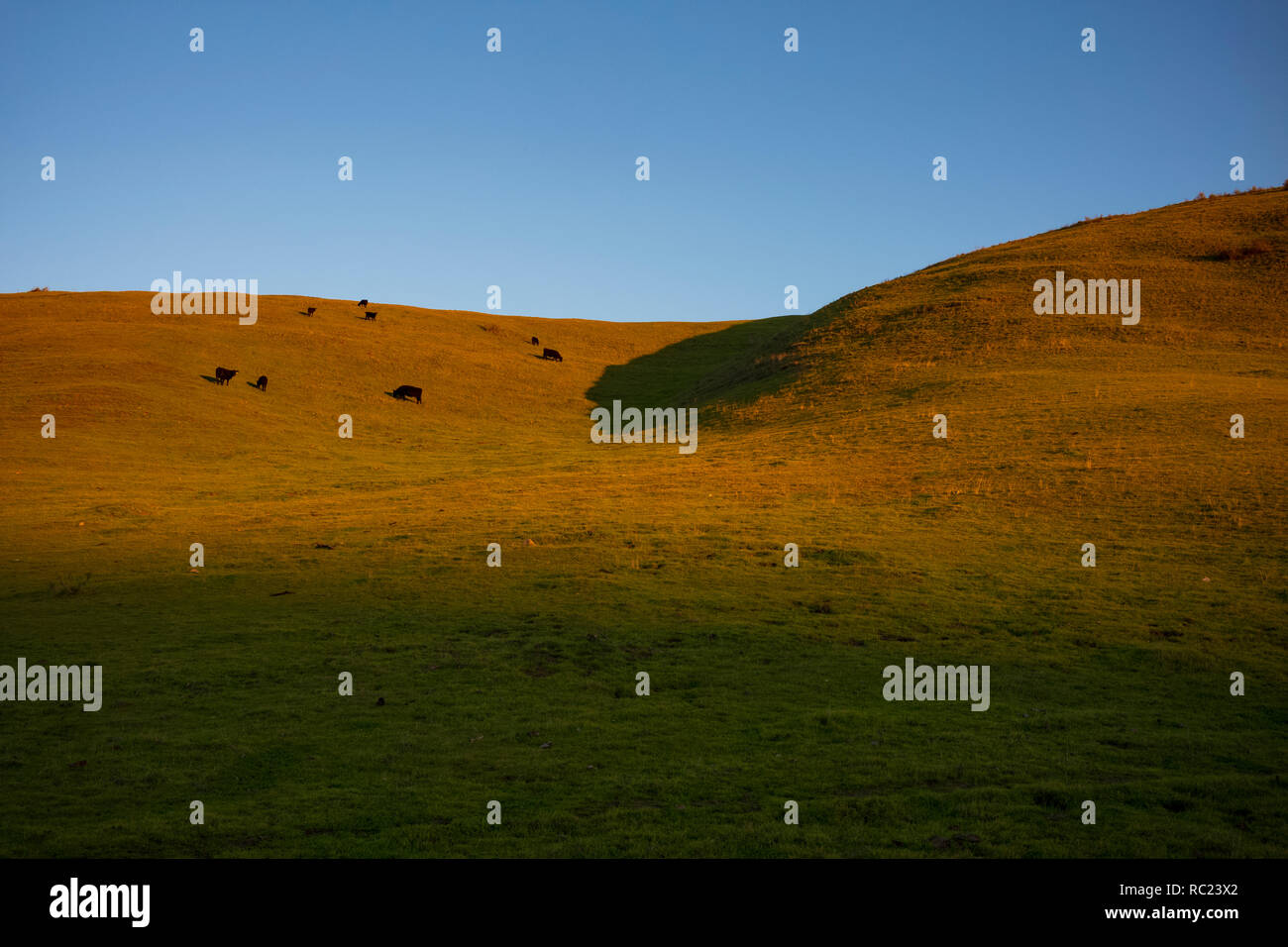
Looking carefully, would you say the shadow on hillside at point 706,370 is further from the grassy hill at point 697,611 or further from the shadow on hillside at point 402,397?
the shadow on hillside at point 402,397

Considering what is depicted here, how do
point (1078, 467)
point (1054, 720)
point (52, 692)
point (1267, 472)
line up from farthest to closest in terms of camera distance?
1. point (1078, 467)
2. point (1267, 472)
3. point (52, 692)
4. point (1054, 720)

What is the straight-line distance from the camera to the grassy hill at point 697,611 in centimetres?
1220

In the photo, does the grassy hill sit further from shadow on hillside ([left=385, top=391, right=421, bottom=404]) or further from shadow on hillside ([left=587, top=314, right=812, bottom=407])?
shadow on hillside ([left=385, top=391, right=421, bottom=404])

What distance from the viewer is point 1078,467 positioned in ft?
110

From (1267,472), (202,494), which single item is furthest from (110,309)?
(1267,472)

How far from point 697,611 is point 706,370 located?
66.6 metres

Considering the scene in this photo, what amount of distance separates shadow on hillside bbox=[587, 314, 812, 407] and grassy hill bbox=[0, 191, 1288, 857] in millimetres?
5152

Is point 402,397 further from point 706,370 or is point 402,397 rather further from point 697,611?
point 697,611

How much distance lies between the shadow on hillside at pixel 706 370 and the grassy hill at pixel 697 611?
5.15 m

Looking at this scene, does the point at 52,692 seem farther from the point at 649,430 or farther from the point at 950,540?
the point at 649,430

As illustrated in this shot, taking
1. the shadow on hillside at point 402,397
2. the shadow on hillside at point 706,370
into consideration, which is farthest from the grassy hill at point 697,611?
the shadow on hillside at point 402,397

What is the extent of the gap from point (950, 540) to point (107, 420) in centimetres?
4584

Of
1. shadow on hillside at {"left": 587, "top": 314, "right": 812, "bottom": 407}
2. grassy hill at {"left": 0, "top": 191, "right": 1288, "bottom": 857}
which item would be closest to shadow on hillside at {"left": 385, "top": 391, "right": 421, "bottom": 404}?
grassy hill at {"left": 0, "top": 191, "right": 1288, "bottom": 857}
